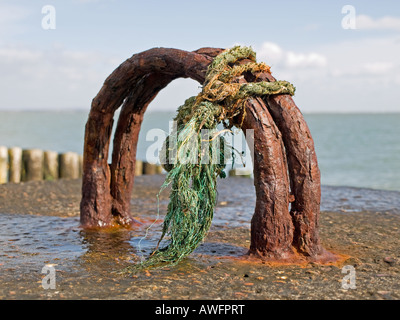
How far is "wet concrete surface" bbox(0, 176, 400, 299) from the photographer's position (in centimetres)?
432

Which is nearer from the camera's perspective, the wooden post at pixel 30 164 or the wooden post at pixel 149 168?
the wooden post at pixel 30 164

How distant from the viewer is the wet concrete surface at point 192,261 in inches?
170

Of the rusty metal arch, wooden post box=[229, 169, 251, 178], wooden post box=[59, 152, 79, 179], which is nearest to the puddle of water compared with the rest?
the rusty metal arch

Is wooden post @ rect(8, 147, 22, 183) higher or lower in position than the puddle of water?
higher

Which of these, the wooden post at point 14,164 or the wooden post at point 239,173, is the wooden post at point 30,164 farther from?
the wooden post at point 239,173

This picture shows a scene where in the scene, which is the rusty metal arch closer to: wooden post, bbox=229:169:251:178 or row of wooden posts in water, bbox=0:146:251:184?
row of wooden posts in water, bbox=0:146:251:184

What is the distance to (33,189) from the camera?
10.8 meters

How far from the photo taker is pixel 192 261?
523 cm

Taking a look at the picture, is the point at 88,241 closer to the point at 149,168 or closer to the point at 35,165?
the point at 35,165

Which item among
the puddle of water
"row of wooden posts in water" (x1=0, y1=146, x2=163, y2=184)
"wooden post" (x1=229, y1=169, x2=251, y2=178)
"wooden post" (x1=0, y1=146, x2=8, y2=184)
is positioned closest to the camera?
the puddle of water

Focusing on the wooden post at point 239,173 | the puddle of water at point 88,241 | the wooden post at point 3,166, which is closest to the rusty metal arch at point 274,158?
the puddle of water at point 88,241

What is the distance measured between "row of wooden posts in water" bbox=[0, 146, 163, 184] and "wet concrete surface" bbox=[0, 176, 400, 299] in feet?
15.1
